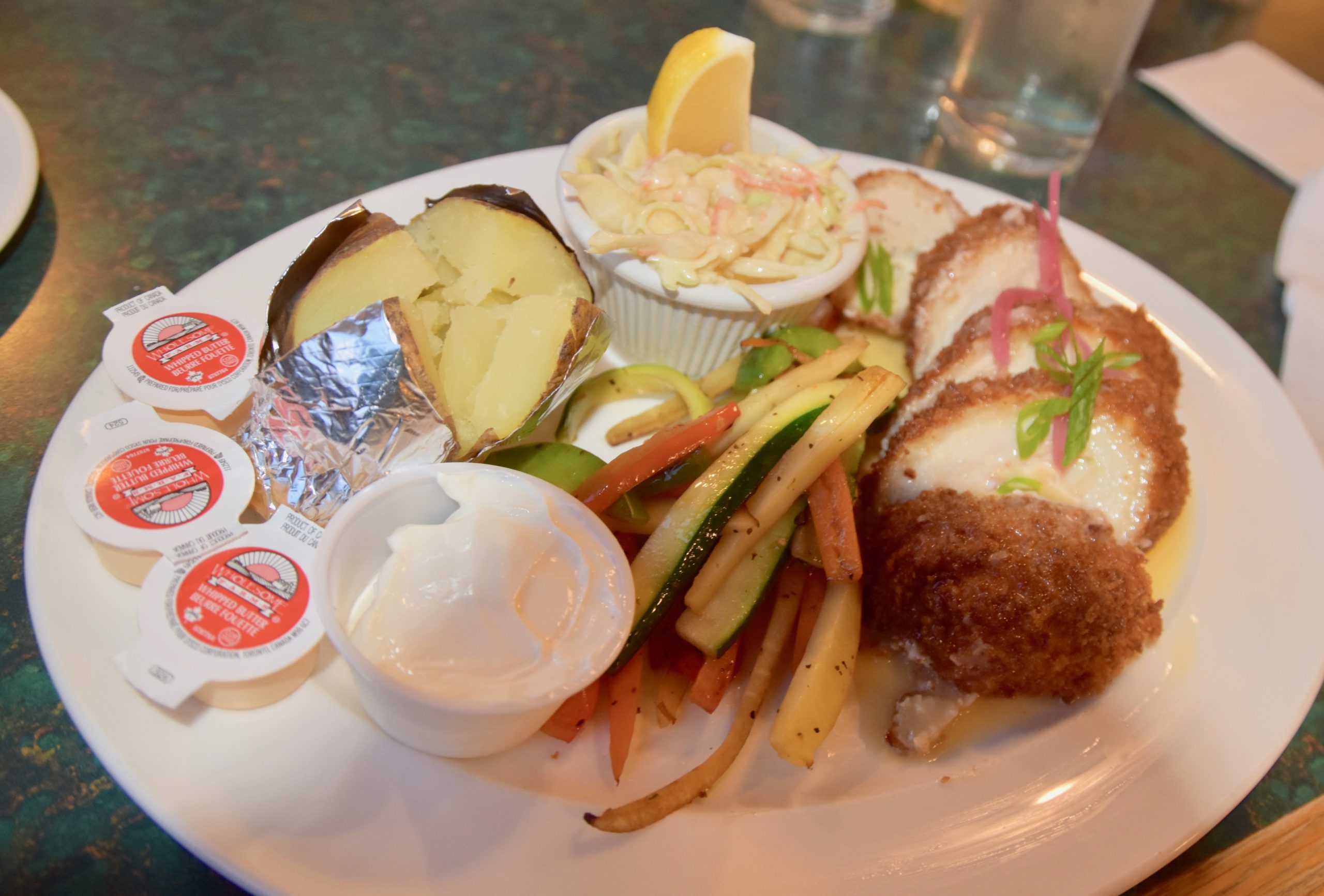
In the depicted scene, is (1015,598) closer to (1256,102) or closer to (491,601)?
(491,601)

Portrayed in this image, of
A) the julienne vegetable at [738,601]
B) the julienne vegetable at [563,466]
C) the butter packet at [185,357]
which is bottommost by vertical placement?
the julienne vegetable at [738,601]

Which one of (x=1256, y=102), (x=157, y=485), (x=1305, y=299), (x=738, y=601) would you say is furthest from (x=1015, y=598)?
(x=1256, y=102)

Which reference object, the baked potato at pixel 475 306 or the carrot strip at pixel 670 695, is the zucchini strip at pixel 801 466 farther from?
the baked potato at pixel 475 306

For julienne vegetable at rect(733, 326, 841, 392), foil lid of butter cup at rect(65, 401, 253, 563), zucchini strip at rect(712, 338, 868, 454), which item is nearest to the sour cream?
foil lid of butter cup at rect(65, 401, 253, 563)

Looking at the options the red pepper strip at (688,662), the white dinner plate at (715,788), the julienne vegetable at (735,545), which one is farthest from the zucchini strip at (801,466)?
the white dinner plate at (715,788)

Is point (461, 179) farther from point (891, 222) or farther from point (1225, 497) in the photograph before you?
point (1225, 497)

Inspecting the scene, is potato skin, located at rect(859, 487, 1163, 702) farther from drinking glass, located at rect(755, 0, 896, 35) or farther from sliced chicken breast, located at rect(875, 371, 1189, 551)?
drinking glass, located at rect(755, 0, 896, 35)
